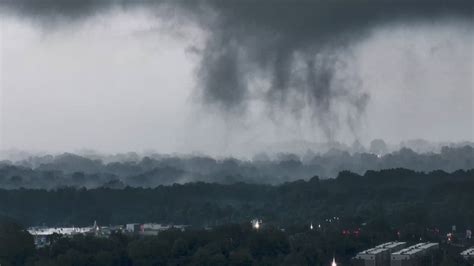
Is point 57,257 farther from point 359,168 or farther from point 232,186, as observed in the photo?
point 359,168

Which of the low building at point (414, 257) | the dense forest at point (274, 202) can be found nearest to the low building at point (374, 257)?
the low building at point (414, 257)

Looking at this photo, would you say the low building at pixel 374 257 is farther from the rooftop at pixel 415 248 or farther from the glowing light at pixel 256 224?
the glowing light at pixel 256 224

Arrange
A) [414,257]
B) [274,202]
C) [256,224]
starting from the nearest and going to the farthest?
[414,257]
[256,224]
[274,202]

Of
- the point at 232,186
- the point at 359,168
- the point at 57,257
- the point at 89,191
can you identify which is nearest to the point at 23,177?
the point at 89,191

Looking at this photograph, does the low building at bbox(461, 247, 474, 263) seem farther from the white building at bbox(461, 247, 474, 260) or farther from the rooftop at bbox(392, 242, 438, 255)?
the rooftop at bbox(392, 242, 438, 255)

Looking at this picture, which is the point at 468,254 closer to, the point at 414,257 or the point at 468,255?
the point at 468,255

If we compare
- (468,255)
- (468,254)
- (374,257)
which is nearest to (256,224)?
(374,257)

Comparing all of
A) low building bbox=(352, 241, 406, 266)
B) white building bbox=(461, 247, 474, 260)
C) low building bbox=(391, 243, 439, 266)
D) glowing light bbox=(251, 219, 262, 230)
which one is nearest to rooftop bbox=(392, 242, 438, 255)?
low building bbox=(391, 243, 439, 266)
